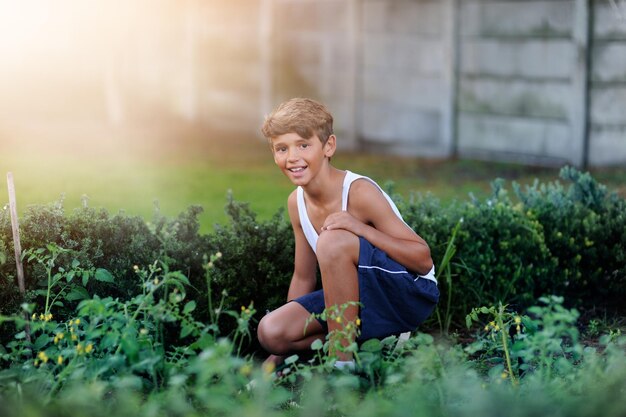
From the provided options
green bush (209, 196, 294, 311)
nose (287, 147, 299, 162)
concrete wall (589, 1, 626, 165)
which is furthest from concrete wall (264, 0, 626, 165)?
nose (287, 147, 299, 162)

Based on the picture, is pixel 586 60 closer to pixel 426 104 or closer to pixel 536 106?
pixel 536 106

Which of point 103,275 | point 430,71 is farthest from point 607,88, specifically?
point 103,275

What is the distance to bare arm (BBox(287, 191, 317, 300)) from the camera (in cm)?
444

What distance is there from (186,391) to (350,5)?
9094mm

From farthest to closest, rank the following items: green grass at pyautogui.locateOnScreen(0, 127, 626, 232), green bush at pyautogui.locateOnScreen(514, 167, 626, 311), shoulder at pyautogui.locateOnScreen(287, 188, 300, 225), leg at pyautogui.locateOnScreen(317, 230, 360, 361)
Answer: green grass at pyautogui.locateOnScreen(0, 127, 626, 232) → green bush at pyautogui.locateOnScreen(514, 167, 626, 311) → shoulder at pyautogui.locateOnScreen(287, 188, 300, 225) → leg at pyautogui.locateOnScreen(317, 230, 360, 361)

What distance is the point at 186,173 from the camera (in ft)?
34.6

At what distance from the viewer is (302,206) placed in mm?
4383

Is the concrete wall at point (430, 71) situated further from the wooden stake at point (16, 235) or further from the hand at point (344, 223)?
the wooden stake at point (16, 235)

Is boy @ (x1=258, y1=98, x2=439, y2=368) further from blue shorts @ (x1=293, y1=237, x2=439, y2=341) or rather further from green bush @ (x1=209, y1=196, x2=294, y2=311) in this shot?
green bush @ (x1=209, y1=196, x2=294, y2=311)

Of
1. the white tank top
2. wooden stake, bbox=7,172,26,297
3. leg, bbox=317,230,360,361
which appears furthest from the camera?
the white tank top

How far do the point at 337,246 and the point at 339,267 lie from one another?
0.08m

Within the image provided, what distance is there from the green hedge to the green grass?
3092 mm

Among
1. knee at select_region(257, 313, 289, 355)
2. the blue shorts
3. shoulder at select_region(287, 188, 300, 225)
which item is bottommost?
knee at select_region(257, 313, 289, 355)

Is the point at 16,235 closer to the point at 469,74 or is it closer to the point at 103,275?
the point at 103,275
